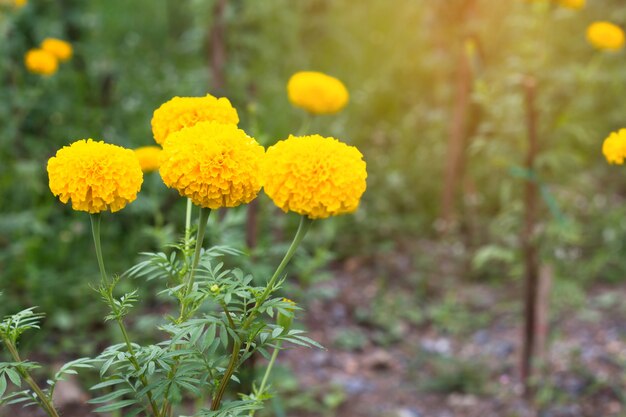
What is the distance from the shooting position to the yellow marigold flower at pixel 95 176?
106 centimetres

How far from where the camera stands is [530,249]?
8.58ft

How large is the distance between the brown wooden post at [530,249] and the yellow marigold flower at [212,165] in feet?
5.42

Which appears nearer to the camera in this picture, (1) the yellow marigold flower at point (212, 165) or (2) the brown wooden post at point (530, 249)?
(1) the yellow marigold flower at point (212, 165)

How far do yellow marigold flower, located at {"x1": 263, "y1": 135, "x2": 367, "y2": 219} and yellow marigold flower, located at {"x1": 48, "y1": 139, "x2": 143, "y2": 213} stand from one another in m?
0.21

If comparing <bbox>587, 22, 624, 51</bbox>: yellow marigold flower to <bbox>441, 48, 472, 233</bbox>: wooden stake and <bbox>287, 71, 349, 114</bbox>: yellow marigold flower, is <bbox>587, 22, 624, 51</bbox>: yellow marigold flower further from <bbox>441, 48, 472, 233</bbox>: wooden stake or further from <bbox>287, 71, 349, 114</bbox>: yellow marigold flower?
<bbox>441, 48, 472, 233</bbox>: wooden stake

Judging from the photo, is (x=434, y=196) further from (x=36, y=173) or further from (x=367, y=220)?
(x=36, y=173)

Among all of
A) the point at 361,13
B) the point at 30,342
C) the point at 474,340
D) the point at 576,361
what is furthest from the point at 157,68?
the point at 576,361

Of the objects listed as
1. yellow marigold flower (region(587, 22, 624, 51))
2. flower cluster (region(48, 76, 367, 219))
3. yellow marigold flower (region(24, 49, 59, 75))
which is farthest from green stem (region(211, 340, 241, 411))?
yellow marigold flower (region(24, 49, 59, 75))

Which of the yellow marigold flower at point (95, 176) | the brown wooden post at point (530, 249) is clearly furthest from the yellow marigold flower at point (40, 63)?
the yellow marigold flower at point (95, 176)

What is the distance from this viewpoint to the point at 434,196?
14.8ft

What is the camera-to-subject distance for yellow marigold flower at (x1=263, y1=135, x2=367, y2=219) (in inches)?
39.4

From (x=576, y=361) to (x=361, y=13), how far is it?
11.4 ft

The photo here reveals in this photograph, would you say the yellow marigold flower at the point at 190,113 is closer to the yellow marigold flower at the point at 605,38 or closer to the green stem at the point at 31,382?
the green stem at the point at 31,382

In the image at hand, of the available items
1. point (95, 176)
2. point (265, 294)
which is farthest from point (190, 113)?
point (265, 294)
